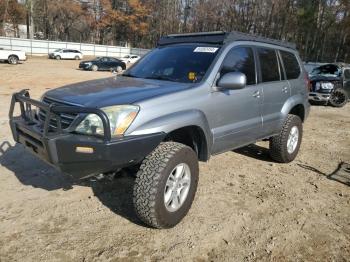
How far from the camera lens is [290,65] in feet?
19.5

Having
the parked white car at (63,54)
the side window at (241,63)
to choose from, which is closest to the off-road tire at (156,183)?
the side window at (241,63)

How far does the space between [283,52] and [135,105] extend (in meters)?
3.34

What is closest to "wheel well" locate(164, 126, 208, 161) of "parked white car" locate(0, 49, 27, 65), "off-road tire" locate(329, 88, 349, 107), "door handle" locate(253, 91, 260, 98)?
"door handle" locate(253, 91, 260, 98)

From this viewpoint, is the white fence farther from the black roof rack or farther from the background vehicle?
the black roof rack

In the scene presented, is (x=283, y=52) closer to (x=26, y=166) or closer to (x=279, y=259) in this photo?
(x=279, y=259)

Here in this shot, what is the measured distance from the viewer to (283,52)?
5.76m

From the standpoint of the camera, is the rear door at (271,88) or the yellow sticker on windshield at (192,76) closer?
the yellow sticker on windshield at (192,76)

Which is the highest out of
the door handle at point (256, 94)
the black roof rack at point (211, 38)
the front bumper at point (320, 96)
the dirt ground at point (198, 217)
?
the black roof rack at point (211, 38)

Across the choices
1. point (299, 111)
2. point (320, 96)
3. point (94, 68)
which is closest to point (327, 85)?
point (320, 96)

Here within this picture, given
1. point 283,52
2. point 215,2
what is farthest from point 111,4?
point 283,52

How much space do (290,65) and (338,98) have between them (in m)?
8.68

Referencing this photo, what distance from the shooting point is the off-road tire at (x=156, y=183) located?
3.42 meters

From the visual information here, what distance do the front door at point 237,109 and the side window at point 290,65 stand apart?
43.9 inches

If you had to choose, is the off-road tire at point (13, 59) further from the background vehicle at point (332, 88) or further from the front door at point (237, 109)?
the front door at point (237, 109)
